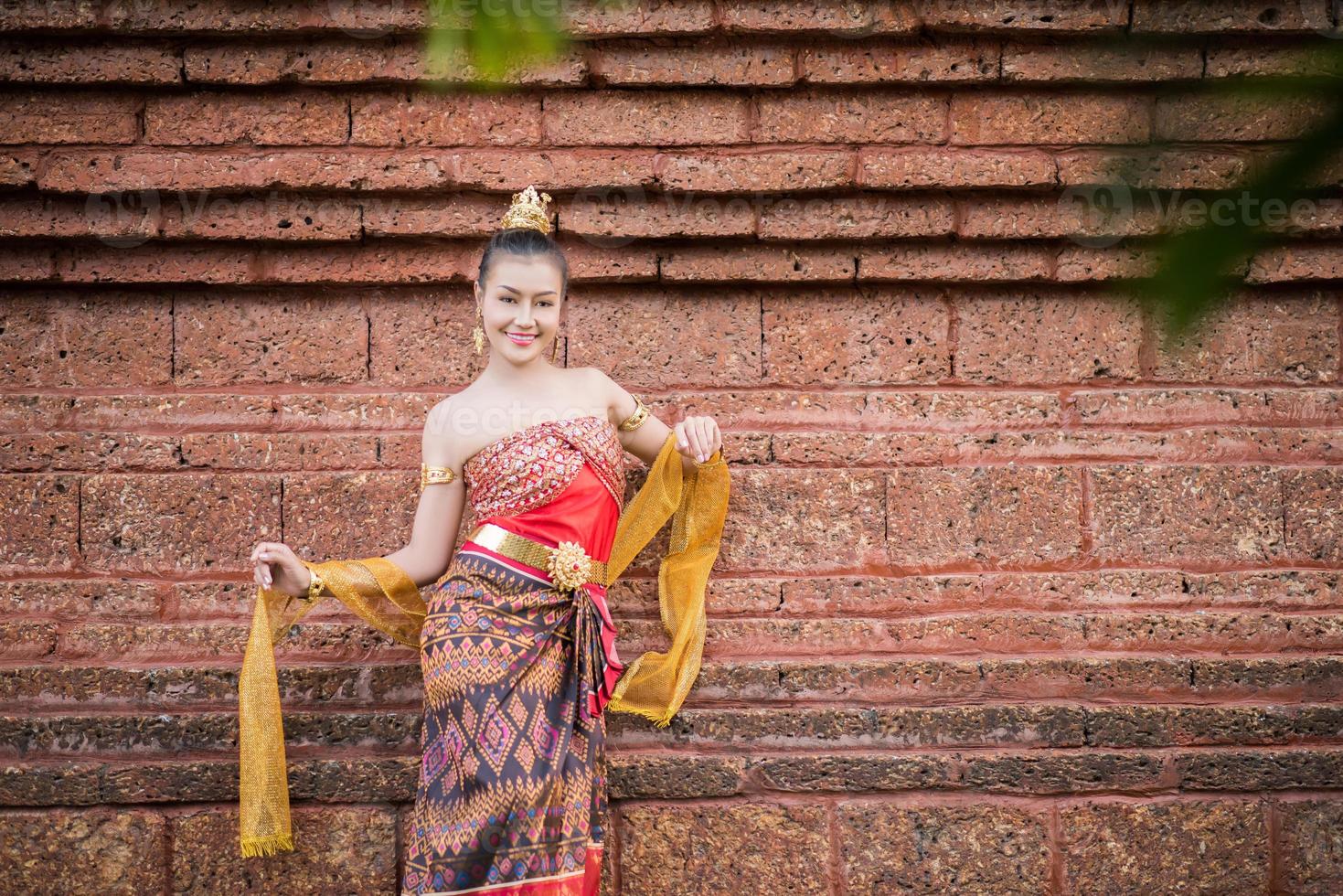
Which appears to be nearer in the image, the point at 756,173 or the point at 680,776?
the point at 680,776

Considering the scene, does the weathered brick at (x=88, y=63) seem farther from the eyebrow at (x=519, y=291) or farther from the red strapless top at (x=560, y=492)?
the red strapless top at (x=560, y=492)

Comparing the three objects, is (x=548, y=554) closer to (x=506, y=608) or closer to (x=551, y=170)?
(x=506, y=608)

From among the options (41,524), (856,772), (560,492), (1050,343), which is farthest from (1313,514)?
(41,524)

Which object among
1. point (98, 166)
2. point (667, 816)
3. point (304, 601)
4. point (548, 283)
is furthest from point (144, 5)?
point (667, 816)

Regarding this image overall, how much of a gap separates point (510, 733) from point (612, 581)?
557mm

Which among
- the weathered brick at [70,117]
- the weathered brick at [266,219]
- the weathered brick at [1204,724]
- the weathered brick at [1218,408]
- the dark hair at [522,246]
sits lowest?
the weathered brick at [1204,724]

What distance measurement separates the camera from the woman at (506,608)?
232 centimetres

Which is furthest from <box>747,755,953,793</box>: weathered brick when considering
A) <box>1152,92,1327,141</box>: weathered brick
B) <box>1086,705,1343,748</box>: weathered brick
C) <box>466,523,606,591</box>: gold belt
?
→ <box>1152,92,1327,141</box>: weathered brick

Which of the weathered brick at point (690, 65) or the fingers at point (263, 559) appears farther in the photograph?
the weathered brick at point (690, 65)

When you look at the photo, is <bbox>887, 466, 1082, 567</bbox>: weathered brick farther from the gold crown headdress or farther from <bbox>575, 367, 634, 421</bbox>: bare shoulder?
the gold crown headdress

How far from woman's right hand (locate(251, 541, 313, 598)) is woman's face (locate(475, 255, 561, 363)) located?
0.70m

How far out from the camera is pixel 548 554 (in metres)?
2.46

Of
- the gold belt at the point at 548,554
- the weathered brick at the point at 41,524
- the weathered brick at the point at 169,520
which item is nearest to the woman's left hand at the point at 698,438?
the gold belt at the point at 548,554

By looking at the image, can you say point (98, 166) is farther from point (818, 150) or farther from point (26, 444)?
point (818, 150)
